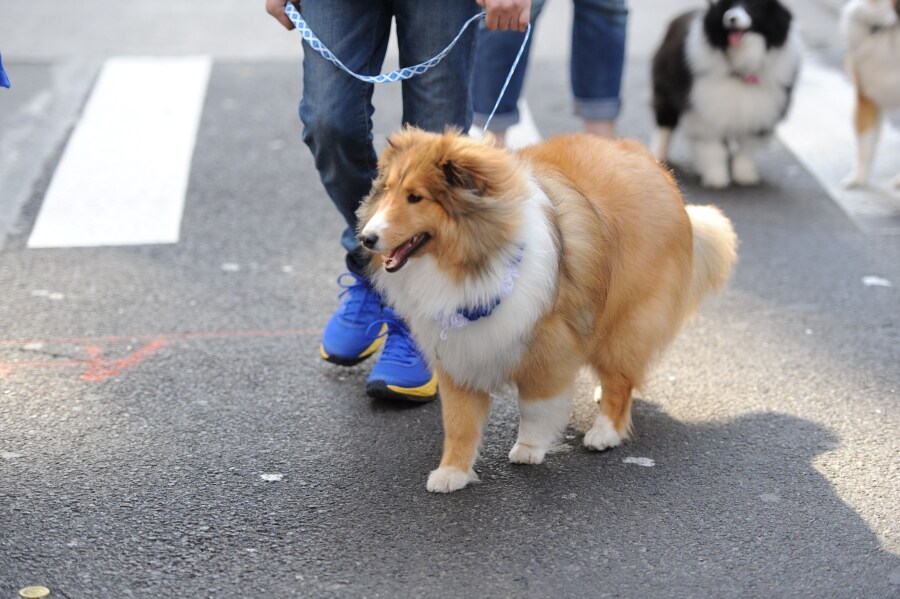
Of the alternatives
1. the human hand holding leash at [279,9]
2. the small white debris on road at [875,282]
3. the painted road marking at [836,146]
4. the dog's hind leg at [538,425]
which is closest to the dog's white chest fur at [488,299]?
the dog's hind leg at [538,425]

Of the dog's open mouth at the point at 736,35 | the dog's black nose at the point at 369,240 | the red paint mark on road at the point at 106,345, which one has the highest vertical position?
the dog's black nose at the point at 369,240

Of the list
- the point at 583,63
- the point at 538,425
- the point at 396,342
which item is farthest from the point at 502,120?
the point at 538,425

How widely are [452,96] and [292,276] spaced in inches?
66.4

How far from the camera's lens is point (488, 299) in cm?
290

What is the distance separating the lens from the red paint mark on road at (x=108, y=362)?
12.8ft

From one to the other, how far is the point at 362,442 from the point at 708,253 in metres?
1.30

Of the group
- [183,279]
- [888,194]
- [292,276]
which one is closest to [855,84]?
[888,194]

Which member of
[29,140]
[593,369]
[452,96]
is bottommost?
[29,140]

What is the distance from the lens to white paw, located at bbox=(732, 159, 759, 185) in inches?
246

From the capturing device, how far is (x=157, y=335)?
4266 millimetres

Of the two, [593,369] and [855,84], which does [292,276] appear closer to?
[593,369]

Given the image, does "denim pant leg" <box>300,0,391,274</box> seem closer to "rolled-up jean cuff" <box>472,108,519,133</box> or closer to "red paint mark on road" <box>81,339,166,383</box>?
"red paint mark on road" <box>81,339,166,383</box>

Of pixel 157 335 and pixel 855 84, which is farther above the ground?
pixel 855 84

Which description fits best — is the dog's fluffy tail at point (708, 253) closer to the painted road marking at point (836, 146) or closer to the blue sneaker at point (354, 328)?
the blue sneaker at point (354, 328)
